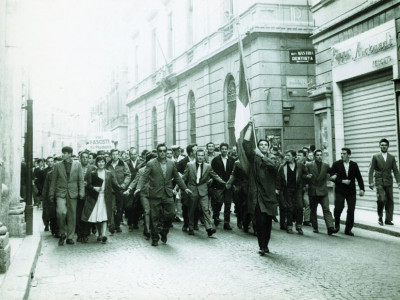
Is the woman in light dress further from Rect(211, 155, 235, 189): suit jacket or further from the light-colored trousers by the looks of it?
Rect(211, 155, 235, 189): suit jacket

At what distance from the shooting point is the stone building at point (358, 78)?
1301 cm

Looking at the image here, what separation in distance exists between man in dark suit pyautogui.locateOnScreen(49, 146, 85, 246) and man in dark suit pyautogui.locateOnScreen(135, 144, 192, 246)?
1318 millimetres

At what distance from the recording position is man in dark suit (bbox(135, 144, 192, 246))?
929 cm

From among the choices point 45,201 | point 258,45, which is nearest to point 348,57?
point 258,45

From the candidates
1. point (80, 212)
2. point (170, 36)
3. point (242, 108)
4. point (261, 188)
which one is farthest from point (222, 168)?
point (170, 36)

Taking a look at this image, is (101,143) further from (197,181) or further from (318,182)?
(318,182)

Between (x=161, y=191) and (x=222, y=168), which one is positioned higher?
(x=222, y=168)

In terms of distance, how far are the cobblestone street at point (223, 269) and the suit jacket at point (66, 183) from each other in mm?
977

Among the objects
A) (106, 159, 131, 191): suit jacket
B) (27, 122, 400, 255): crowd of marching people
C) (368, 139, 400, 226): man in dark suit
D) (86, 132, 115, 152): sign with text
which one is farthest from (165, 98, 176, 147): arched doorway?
(368, 139, 400, 226): man in dark suit

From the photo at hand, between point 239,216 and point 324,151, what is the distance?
218 inches

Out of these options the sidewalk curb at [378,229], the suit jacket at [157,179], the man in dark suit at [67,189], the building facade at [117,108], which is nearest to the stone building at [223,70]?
the sidewalk curb at [378,229]

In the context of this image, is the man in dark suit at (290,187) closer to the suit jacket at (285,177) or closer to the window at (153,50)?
the suit jacket at (285,177)

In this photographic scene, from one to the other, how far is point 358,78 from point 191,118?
12841 millimetres

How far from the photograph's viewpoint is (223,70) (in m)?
21.9
